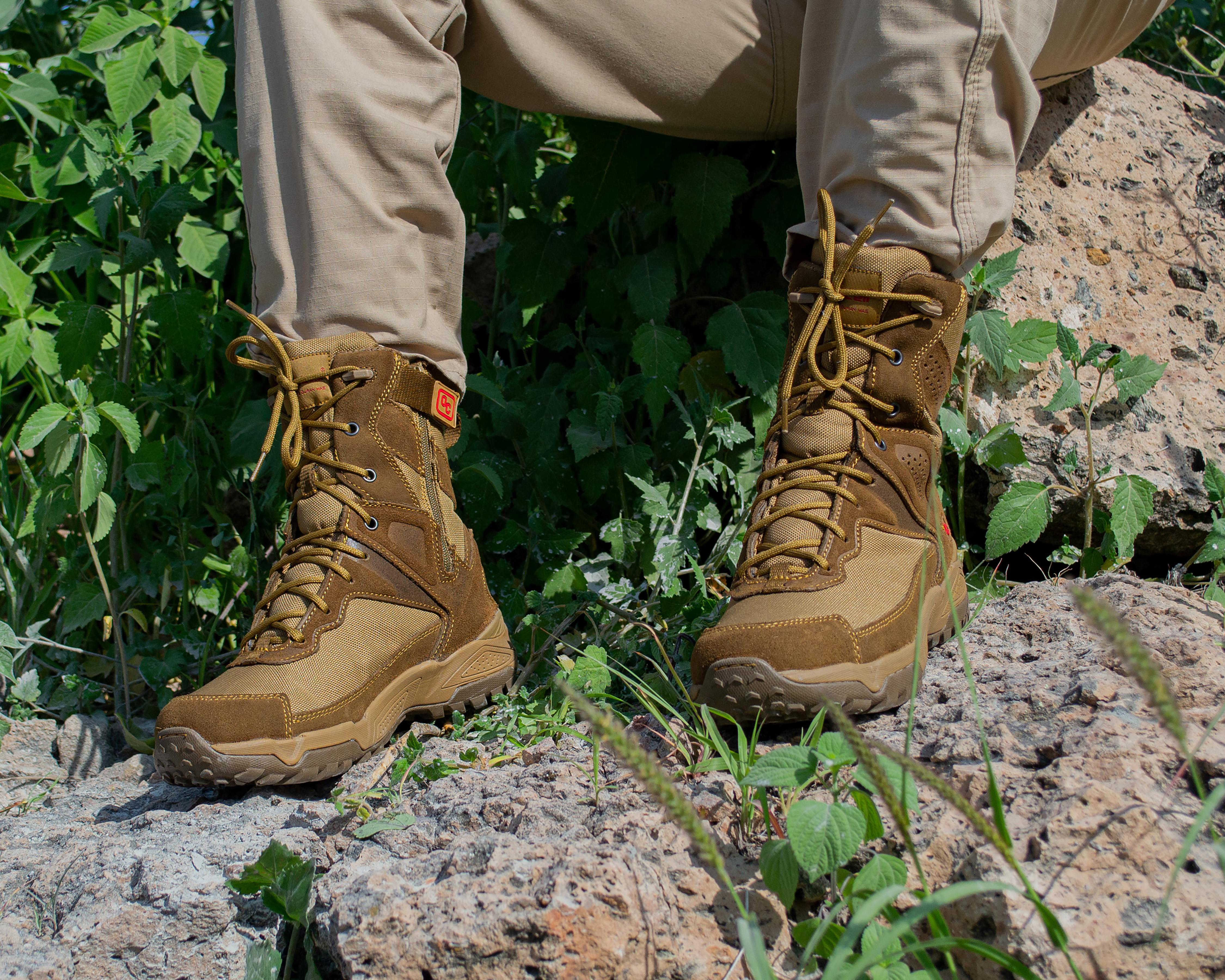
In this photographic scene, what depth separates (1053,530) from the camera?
1.95m

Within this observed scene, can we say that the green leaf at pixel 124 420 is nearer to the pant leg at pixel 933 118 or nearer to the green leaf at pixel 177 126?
the green leaf at pixel 177 126

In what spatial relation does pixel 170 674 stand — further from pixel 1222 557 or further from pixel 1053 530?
pixel 1222 557

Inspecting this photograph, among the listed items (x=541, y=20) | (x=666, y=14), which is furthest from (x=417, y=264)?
(x=666, y=14)

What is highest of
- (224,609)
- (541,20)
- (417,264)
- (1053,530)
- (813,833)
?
(541,20)

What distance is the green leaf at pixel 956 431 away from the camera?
1813 millimetres

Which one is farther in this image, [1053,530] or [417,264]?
[1053,530]

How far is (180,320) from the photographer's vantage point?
1.98 m

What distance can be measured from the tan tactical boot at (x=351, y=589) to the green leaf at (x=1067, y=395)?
3.99 feet

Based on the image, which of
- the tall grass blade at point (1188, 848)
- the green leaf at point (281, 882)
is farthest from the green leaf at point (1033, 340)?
the green leaf at point (281, 882)

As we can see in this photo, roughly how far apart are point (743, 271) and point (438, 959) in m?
1.75

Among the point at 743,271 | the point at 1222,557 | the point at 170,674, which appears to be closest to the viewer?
the point at 1222,557

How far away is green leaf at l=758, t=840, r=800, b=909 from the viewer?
0.92 m

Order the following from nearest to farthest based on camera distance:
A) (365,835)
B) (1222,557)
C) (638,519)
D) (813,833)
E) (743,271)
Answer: (813,833) → (365,835) → (1222,557) → (638,519) → (743,271)

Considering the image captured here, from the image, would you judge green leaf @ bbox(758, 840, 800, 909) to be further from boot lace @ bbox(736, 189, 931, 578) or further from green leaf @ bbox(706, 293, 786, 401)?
green leaf @ bbox(706, 293, 786, 401)
